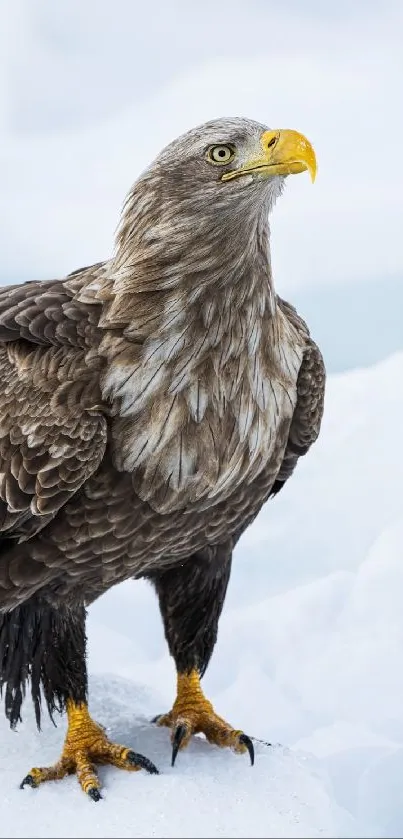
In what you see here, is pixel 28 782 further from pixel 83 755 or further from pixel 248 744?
pixel 248 744

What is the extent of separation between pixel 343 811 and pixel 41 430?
2221 mm

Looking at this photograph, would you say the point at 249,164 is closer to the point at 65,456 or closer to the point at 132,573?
the point at 65,456

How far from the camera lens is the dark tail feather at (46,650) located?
5445mm

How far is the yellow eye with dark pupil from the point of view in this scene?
4.67m

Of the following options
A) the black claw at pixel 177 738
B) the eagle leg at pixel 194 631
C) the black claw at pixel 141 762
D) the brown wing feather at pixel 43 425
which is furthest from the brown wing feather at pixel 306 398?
the black claw at pixel 141 762

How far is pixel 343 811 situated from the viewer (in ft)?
17.6

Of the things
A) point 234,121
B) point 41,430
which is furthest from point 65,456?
point 234,121

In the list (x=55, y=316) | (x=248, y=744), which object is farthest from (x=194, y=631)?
(x=55, y=316)

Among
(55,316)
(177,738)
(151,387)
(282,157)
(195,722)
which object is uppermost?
(282,157)

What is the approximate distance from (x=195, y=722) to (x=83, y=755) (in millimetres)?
667

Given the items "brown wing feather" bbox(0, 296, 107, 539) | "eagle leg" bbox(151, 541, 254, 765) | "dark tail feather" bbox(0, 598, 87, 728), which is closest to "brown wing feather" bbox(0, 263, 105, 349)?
"brown wing feather" bbox(0, 296, 107, 539)

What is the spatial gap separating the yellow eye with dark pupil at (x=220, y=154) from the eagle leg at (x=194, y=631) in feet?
6.40

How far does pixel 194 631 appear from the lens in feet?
19.8

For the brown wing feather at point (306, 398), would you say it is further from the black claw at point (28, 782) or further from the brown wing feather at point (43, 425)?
the black claw at point (28, 782)
